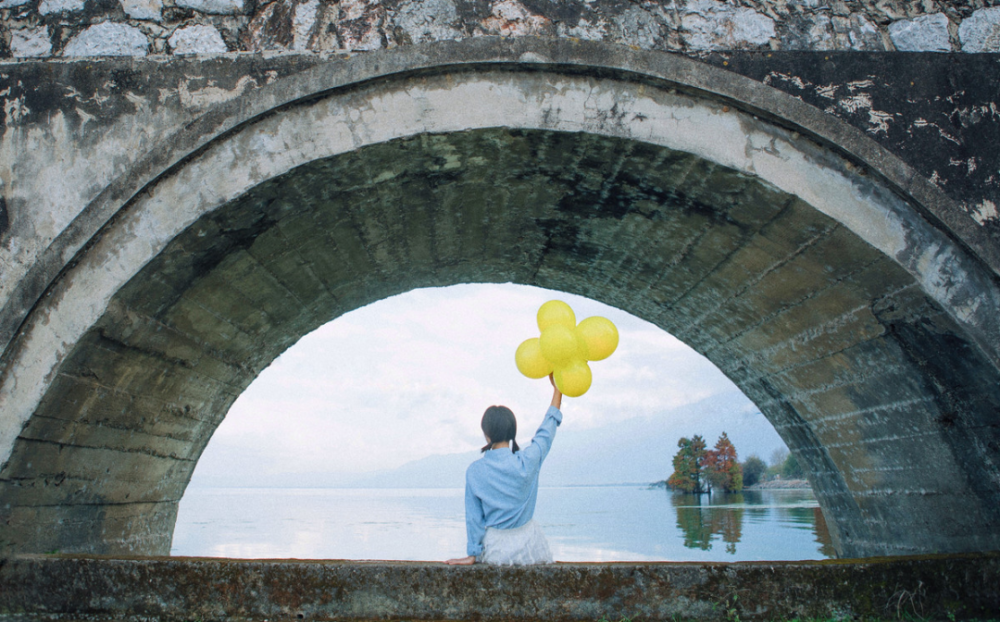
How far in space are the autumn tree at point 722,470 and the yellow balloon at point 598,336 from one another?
38.9 metres

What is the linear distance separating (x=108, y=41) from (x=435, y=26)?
1.66 m

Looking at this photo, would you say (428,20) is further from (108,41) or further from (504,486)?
(504,486)

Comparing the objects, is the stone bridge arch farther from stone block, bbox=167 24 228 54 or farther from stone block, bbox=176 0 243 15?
stone block, bbox=176 0 243 15

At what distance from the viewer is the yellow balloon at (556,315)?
11.0 feet

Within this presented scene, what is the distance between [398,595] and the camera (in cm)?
282

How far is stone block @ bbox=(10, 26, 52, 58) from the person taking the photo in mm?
3598

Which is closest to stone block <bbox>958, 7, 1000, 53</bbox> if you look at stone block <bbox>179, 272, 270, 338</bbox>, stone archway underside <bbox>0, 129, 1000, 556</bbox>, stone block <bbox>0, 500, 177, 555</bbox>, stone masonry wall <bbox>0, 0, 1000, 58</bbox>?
stone masonry wall <bbox>0, 0, 1000, 58</bbox>

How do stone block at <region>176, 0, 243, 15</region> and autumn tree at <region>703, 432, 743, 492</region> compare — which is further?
autumn tree at <region>703, 432, 743, 492</region>

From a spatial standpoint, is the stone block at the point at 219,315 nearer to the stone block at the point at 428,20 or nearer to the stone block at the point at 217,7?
the stone block at the point at 217,7

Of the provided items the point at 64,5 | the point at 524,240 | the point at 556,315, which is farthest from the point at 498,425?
the point at 64,5

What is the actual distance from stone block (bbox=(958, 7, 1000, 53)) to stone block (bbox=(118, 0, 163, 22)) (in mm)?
4138

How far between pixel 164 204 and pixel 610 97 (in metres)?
2.11

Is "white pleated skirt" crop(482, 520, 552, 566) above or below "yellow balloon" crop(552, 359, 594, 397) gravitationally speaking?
below

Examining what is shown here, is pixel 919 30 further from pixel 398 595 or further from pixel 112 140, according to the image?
pixel 112 140
